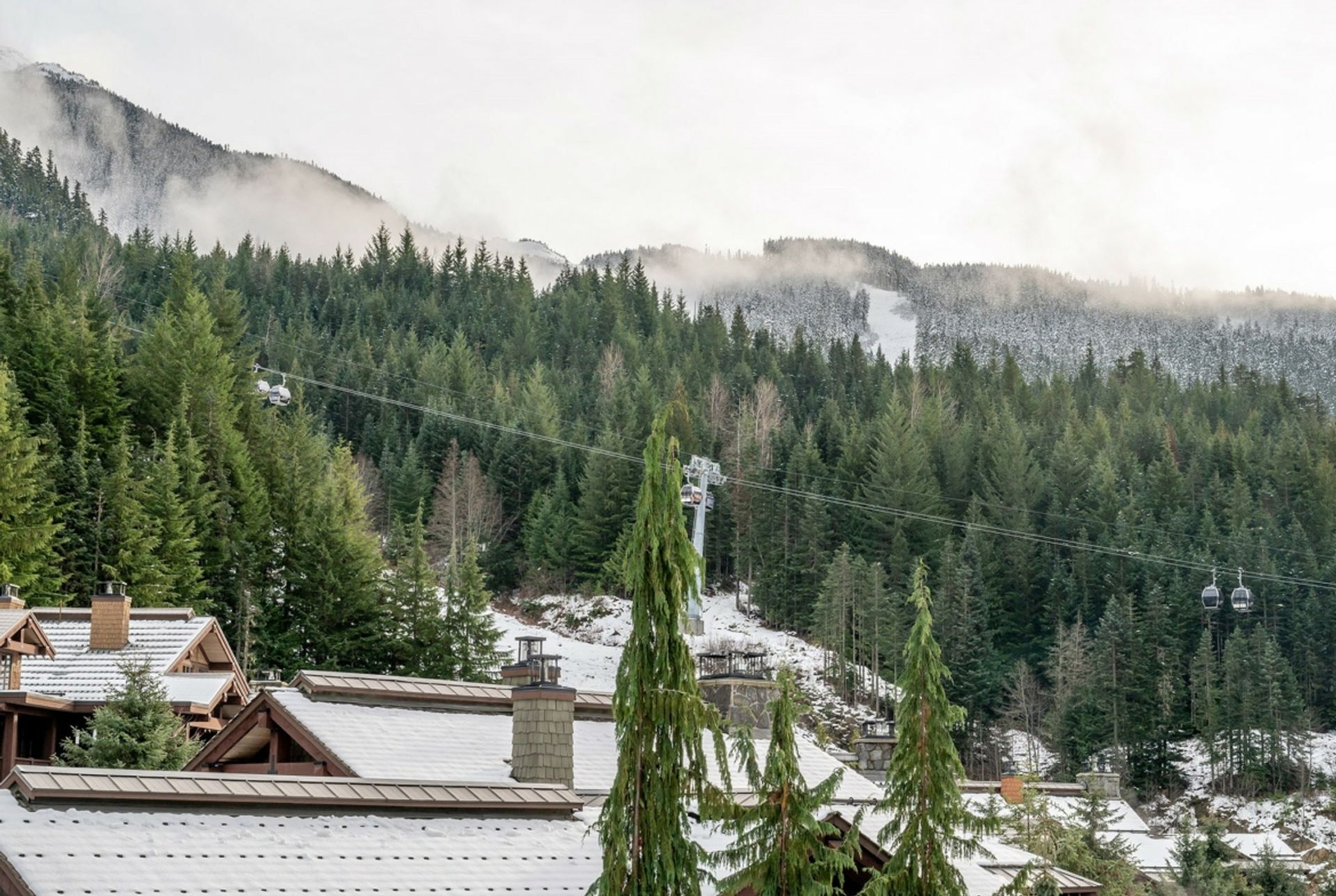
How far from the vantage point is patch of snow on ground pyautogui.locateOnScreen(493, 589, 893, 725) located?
64.3 meters

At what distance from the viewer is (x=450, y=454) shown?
305ft

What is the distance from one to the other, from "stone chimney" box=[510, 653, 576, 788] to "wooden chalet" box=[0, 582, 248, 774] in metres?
11.9

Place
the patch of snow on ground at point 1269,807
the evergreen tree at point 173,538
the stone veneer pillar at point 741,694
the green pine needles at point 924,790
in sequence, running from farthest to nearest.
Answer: the patch of snow on ground at point 1269,807, the evergreen tree at point 173,538, the stone veneer pillar at point 741,694, the green pine needles at point 924,790

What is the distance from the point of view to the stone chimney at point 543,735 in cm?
1856

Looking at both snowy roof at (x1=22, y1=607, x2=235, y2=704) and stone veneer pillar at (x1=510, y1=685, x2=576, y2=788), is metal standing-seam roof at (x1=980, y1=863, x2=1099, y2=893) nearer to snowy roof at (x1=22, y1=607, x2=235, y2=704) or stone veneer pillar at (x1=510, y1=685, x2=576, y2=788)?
stone veneer pillar at (x1=510, y1=685, x2=576, y2=788)

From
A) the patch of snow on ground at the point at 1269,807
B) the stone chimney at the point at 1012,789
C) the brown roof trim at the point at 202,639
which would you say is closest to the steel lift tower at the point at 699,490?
the stone chimney at the point at 1012,789

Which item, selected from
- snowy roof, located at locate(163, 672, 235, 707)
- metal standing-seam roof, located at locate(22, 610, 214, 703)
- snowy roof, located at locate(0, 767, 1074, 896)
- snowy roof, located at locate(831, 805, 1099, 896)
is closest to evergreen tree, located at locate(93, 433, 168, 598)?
metal standing-seam roof, located at locate(22, 610, 214, 703)

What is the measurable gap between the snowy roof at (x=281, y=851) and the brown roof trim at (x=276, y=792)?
98mm

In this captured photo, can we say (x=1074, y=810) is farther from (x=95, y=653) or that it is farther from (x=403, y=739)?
(x=95, y=653)

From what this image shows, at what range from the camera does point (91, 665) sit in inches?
1224

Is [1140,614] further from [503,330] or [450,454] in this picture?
[503,330]

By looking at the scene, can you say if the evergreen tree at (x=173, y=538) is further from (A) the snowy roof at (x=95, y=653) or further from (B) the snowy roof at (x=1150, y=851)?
(B) the snowy roof at (x=1150, y=851)

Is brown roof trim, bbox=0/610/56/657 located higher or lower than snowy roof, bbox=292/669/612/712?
lower

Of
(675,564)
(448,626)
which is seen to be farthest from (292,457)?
(675,564)
